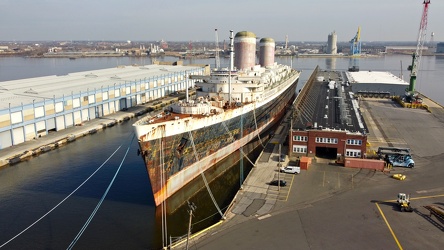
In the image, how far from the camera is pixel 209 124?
29828mm

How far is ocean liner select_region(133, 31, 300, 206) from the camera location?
81.9ft

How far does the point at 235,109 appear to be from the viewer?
33.8m

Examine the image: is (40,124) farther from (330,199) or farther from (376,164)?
(376,164)

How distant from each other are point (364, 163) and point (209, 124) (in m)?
14.6

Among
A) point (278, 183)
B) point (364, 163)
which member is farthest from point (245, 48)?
point (278, 183)

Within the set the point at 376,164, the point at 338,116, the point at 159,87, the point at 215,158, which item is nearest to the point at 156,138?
the point at 215,158

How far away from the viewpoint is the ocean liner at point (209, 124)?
2497 cm

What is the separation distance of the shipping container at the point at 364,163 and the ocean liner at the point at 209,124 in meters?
11.3

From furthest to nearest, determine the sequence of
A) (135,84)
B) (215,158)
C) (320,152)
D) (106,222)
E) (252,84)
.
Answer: (135,84)
(252,84)
(320,152)
(215,158)
(106,222)

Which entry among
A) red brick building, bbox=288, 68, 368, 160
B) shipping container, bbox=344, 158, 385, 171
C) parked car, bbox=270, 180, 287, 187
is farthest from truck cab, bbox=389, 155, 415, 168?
parked car, bbox=270, 180, 287, 187

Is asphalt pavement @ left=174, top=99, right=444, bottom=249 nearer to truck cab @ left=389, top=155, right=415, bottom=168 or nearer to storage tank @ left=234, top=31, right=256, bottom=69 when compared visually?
truck cab @ left=389, top=155, right=415, bottom=168

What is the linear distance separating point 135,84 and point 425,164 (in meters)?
47.1

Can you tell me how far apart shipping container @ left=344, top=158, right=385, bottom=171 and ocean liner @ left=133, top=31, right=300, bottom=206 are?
11281 mm

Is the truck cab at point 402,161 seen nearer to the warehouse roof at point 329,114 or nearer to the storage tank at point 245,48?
the warehouse roof at point 329,114
